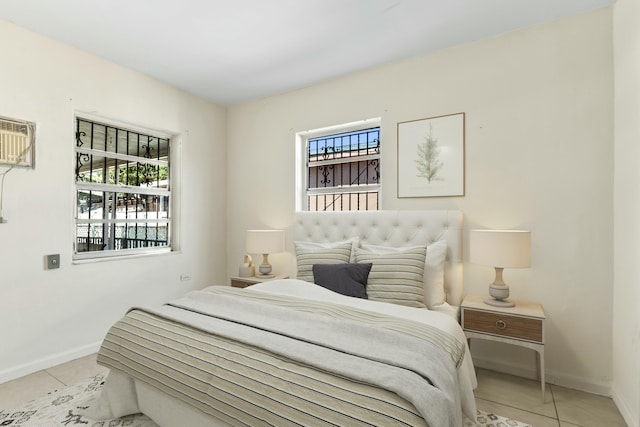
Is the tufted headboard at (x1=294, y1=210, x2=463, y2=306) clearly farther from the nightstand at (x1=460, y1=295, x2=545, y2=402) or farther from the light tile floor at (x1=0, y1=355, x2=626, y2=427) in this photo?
the light tile floor at (x1=0, y1=355, x2=626, y2=427)

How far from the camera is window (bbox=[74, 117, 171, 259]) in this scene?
2996mm

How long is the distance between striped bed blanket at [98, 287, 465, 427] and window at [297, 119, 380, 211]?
1.69 meters

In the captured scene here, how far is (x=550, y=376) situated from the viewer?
2.37 m

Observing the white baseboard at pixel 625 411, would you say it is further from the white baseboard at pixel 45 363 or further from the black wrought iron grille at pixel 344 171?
the white baseboard at pixel 45 363

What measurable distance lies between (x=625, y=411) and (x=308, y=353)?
206cm

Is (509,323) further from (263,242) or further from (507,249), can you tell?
(263,242)

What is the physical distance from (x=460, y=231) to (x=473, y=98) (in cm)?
112

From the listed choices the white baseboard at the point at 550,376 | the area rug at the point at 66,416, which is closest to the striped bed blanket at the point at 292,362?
the area rug at the point at 66,416

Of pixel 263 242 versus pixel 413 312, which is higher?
pixel 263 242

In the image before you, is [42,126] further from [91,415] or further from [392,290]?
[392,290]

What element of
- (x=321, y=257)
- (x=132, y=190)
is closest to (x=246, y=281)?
(x=321, y=257)

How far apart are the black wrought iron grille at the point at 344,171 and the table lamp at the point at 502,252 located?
46.8 inches

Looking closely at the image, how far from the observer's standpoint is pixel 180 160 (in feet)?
12.0

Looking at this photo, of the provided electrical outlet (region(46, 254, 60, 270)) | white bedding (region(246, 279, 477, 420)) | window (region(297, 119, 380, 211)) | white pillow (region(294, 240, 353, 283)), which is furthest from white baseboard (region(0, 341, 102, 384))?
window (region(297, 119, 380, 211))
